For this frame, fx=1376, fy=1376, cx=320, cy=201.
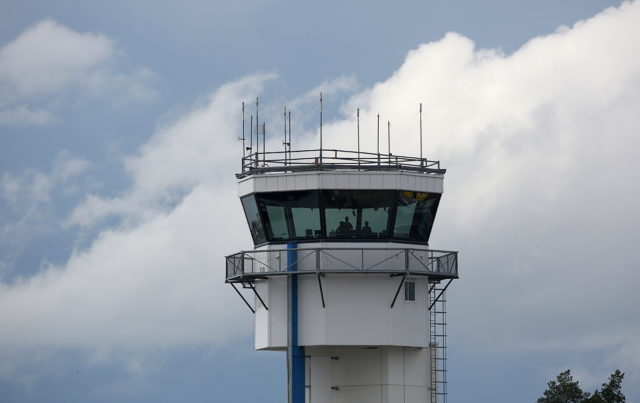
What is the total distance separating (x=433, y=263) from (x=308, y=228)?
5204 mm

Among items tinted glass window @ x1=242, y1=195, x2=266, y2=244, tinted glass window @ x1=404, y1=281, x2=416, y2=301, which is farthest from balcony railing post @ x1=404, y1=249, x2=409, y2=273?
tinted glass window @ x1=242, y1=195, x2=266, y2=244

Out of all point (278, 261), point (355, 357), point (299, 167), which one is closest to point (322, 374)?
point (355, 357)

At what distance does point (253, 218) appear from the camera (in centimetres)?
5569

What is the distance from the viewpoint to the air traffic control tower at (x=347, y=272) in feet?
175

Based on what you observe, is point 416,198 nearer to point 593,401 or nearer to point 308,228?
point 308,228

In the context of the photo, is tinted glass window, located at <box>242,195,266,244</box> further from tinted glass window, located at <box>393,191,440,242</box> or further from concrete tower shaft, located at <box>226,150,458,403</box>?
tinted glass window, located at <box>393,191,440,242</box>

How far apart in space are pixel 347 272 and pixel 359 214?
2589 millimetres

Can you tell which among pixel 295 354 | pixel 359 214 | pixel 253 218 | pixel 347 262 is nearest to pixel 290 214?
pixel 253 218

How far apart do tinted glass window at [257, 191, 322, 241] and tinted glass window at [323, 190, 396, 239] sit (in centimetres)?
57

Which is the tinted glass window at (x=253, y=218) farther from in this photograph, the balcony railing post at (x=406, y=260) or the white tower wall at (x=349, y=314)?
the balcony railing post at (x=406, y=260)

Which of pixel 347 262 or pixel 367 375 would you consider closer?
pixel 347 262

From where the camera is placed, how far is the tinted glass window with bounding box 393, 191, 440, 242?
54.3 metres

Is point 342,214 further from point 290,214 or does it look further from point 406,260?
point 406,260

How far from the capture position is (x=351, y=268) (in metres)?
53.2
